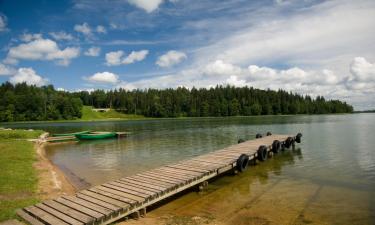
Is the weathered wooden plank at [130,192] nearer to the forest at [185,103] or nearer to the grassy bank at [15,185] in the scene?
the grassy bank at [15,185]

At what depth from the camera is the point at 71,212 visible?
11555 mm

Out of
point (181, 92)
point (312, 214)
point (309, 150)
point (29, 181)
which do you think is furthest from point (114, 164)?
point (181, 92)

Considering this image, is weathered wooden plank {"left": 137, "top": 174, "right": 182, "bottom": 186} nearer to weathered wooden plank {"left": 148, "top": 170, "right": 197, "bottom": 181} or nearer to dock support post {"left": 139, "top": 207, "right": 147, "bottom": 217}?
weathered wooden plank {"left": 148, "top": 170, "right": 197, "bottom": 181}

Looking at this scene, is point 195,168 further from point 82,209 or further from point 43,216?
point 43,216

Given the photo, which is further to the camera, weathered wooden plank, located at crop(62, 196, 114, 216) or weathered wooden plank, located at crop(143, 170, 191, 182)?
weathered wooden plank, located at crop(143, 170, 191, 182)

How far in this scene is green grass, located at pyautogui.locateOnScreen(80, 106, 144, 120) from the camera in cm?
17235

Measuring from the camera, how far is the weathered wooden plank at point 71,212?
424 inches

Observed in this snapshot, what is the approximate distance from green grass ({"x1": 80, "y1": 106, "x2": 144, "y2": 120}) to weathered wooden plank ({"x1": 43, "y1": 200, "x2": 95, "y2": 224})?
541ft

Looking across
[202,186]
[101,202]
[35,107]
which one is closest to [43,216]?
[101,202]

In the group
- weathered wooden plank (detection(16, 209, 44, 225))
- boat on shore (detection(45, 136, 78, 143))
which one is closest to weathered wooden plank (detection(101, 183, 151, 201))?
weathered wooden plank (detection(16, 209, 44, 225))

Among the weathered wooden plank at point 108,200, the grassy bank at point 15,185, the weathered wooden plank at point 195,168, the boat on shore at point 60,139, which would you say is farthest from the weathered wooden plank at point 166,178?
the boat on shore at point 60,139

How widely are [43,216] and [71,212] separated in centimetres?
105

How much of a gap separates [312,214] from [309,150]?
23065mm

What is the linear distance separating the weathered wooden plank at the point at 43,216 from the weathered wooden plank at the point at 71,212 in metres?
0.48
